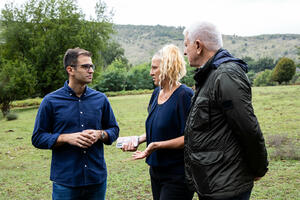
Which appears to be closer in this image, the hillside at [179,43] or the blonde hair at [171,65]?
the blonde hair at [171,65]

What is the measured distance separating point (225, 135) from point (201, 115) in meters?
0.23

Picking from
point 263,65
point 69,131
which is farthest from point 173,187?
point 263,65

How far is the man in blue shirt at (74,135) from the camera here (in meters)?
3.08

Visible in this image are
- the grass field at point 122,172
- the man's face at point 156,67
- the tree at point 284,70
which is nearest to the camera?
the man's face at point 156,67

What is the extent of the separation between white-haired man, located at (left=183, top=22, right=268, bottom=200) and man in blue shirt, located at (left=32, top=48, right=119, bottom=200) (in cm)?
124

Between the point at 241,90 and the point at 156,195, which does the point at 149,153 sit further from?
the point at 241,90

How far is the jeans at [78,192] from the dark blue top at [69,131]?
2.4 inches

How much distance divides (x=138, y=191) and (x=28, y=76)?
2215 cm

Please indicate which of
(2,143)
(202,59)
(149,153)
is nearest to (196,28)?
(202,59)

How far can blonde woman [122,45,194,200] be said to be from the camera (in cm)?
297

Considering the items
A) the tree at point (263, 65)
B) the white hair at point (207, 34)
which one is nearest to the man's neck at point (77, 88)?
the white hair at point (207, 34)

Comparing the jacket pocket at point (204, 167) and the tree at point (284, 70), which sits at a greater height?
the jacket pocket at point (204, 167)

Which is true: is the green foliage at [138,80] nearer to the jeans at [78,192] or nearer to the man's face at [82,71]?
the man's face at [82,71]

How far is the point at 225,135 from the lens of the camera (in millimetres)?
2225
